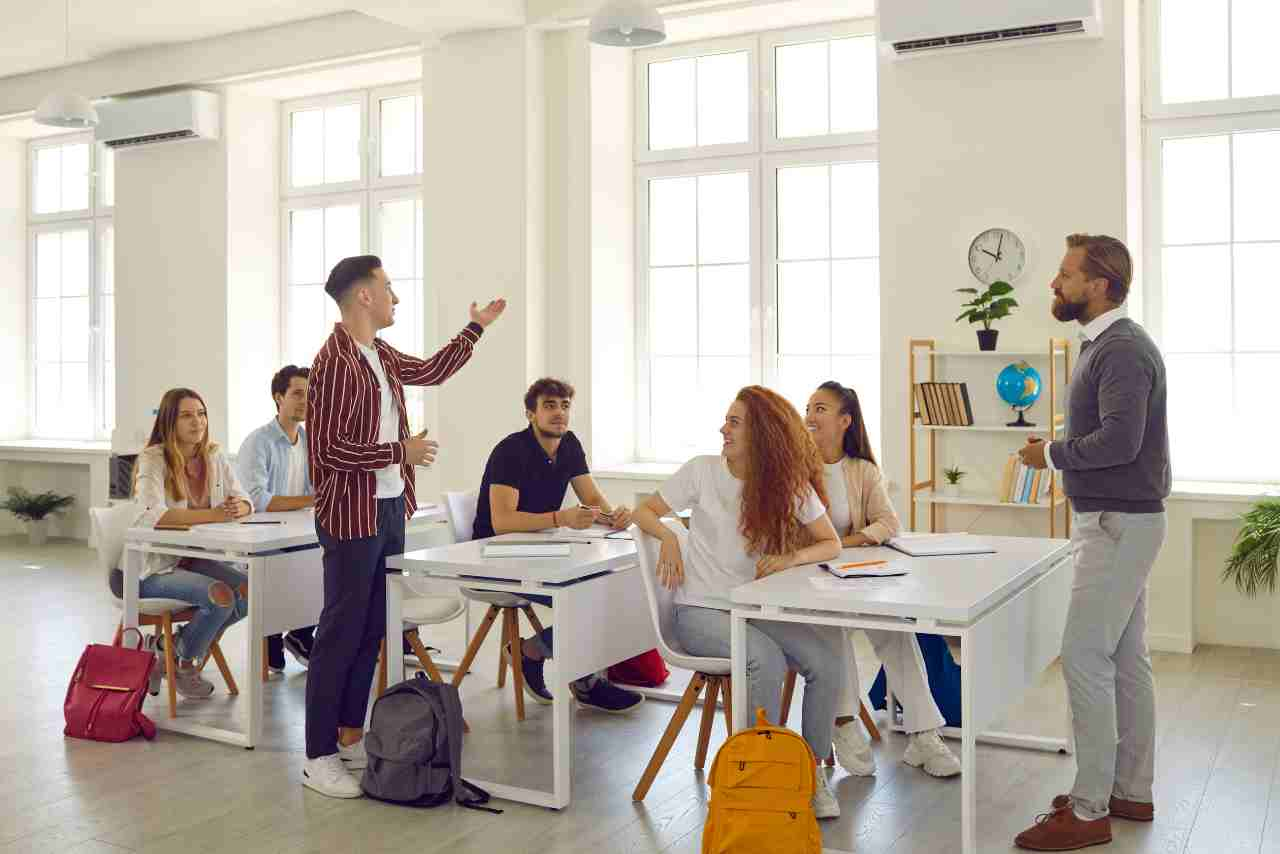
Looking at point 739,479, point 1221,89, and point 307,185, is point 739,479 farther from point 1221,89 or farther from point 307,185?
point 307,185

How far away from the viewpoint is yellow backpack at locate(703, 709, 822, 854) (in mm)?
3020

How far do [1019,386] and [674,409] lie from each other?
7.59 ft

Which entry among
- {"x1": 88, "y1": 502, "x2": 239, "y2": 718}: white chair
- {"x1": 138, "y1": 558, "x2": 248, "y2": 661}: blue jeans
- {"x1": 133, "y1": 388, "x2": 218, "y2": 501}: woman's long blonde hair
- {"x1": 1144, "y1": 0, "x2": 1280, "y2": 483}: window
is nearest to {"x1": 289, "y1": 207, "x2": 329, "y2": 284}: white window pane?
{"x1": 133, "y1": 388, "x2": 218, "y2": 501}: woman's long blonde hair

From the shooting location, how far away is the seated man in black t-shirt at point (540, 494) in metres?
4.55

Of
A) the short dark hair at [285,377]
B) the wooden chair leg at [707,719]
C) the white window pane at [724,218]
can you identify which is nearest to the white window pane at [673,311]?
the white window pane at [724,218]

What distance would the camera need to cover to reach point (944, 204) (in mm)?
6035

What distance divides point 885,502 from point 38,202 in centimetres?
856

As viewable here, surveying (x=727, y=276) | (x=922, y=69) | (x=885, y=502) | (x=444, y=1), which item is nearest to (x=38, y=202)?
(x=444, y=1)

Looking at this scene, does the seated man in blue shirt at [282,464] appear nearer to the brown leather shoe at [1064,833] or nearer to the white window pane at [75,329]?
the brown leather shoe at [1064,833]

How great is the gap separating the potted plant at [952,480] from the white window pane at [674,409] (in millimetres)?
1611

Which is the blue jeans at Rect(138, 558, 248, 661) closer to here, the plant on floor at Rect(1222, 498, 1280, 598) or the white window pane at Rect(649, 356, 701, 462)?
the white window pane at Rect(649, 356, 701, 462)

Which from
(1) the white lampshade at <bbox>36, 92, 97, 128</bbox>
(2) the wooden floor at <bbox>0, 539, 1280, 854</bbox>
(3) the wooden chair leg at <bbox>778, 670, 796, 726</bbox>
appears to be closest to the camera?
Result: (2) the wooden floor at <bbox>0, 539, 1280, 854</bbox>

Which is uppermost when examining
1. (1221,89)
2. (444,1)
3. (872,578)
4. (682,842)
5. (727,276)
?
(444,1)

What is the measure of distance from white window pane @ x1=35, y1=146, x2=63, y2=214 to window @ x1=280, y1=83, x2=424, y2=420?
8.36 ft
